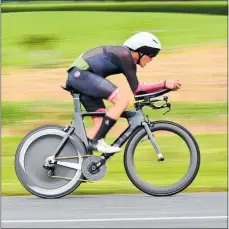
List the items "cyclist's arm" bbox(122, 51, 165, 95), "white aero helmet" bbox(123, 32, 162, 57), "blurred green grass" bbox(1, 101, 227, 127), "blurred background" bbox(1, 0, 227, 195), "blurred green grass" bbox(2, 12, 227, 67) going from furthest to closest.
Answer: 1. "blurred green grass" bbox(2, 12, 227, 67)
2. "blurred green grass" bbox(1, 101, 227, 127)
3. "blurred background" bbox(1, 0, 227, 195)
4. "white aero helmet" bbox(123, 32, 162, 57)
5. "cyclist's arm" bbox(122, 51, 165, 95)

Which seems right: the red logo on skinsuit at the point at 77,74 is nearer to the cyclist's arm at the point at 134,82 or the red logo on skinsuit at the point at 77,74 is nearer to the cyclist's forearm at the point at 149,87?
the cyclist's arm at the point at 134,82

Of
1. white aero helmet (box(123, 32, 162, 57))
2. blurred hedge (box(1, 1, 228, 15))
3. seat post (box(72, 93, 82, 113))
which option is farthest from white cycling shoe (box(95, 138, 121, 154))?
blurred hedge (box(1, 1, 228, 15))

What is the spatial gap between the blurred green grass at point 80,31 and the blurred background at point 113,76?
28 mm

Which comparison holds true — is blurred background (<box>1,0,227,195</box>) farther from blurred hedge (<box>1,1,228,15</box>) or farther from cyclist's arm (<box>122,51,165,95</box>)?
cyclist's arm (<box>122,51,165,95</box>)

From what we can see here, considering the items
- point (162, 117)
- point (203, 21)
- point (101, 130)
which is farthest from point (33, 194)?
point (203, 21)

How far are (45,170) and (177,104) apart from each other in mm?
8590

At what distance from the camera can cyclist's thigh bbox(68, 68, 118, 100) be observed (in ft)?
29.9

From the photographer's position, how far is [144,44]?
918cm

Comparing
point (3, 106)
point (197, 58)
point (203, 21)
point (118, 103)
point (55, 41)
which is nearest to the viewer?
point (118, 103)

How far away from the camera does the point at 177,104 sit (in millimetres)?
17719

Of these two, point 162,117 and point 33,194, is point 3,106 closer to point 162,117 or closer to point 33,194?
point 162,117

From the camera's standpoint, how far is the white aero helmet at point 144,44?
9.18 meters

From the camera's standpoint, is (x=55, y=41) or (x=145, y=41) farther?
(x=55, y=41)

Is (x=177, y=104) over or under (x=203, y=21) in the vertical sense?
over
